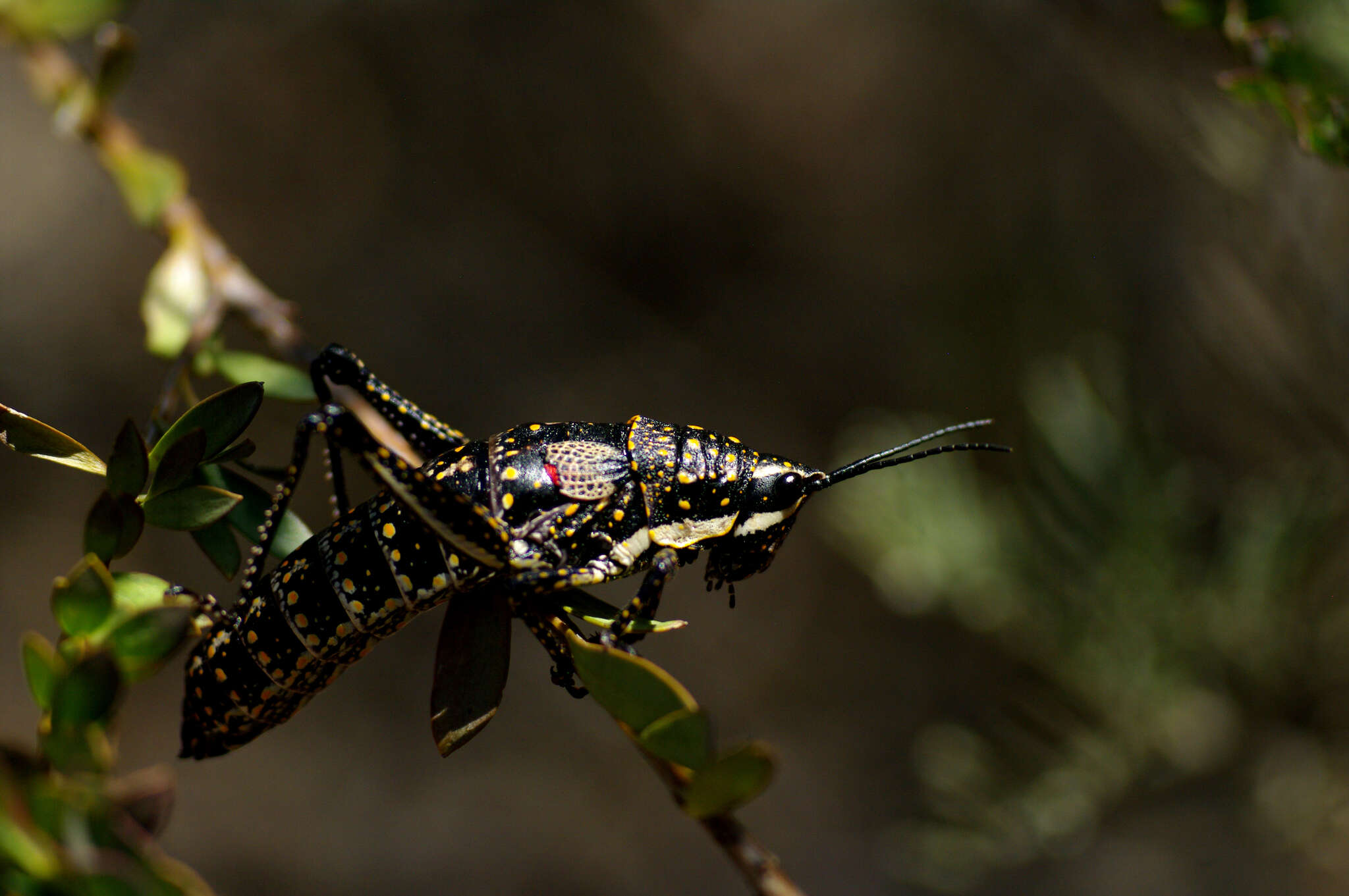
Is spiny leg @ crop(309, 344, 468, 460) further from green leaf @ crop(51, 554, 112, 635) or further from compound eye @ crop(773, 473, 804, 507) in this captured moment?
green leaf @ crop(51, 554, 112, 635)

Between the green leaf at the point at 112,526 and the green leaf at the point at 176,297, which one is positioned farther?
the green leaf at the point at 176,297

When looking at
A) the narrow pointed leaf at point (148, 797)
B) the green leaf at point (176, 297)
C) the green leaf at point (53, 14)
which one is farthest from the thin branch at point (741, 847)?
the green leaf at point (53, 14)

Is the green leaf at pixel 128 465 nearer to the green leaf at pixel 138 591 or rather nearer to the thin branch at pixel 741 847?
the green leaf at pixel 138 591

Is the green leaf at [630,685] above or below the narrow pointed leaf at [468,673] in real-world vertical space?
below

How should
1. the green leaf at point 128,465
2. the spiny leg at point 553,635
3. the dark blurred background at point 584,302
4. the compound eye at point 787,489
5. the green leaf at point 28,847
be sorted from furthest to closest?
the dark blurred background at point 584,302 < the compound eye at point 787,489 < the spiny leg at point 553,635 < the green leaf at point 128,465 < the green leaf at point 28,847

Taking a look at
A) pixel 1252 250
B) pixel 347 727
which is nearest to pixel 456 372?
pixel 347 727
